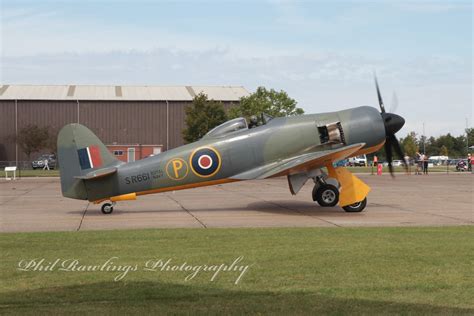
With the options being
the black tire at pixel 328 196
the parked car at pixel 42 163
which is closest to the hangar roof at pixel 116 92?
the parked car at pixel 42 163

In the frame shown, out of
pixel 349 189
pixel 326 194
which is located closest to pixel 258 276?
pixel 349 189

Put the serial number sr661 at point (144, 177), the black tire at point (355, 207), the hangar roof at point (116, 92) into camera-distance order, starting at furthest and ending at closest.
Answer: the hangar roof at point (116, 92) → the black tire at point (355, 207) → the serial number sr661 at point (144, 177)

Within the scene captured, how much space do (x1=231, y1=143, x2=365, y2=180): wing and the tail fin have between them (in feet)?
13.0

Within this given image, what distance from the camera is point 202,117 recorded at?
73.9 m

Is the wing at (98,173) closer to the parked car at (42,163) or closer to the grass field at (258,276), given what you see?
the grass field at (258,276)

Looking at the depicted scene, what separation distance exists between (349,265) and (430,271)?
1.13 meters

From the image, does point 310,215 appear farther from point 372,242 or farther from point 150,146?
point 150,146

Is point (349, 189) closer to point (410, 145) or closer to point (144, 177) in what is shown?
point (144, 177)

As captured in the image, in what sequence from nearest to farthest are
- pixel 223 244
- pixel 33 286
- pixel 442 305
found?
1. pixel 442 305
2. pixel 33 286
3. pixel 223 244

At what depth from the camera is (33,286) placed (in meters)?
8.09

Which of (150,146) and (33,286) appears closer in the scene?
(33,286)

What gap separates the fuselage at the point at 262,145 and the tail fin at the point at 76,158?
810 millimetres

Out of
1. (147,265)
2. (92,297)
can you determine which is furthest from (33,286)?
(147,265)

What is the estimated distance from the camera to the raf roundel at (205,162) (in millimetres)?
17781
